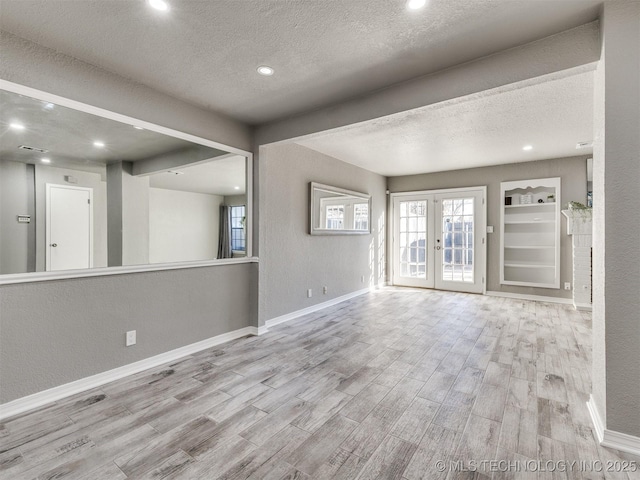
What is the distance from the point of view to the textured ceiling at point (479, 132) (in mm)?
3014

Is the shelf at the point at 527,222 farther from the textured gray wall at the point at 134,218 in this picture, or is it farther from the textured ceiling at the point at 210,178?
the textured gray wall at the point at 134,218

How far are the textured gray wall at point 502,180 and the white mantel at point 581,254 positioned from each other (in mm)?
419

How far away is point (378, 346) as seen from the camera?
3.37m

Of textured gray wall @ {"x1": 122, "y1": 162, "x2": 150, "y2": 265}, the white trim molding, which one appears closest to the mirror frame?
the white trim molding

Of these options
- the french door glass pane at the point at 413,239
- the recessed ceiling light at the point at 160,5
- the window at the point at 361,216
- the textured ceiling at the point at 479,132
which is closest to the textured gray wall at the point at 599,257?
the textured ceiling at the point at 479,132

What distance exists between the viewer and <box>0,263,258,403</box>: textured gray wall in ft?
7.02

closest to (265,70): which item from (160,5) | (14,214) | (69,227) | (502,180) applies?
(160,5)

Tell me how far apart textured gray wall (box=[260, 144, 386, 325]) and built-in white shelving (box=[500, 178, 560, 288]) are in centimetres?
292

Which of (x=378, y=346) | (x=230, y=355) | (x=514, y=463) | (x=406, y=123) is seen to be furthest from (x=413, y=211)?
(x=514, y=463)

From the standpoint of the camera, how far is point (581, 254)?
495cm

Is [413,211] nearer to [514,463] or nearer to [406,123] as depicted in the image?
[406,123]

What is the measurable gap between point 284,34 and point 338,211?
351cm

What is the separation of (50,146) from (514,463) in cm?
371

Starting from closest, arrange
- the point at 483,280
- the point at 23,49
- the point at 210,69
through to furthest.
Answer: the point at 23,49 < the point at 210,69 < the point at 483,280
